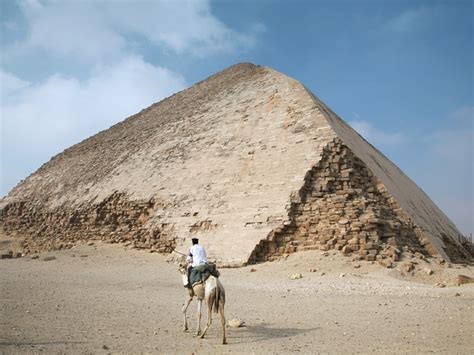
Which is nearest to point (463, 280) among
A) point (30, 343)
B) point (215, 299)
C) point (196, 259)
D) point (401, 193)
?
point (401, 193)

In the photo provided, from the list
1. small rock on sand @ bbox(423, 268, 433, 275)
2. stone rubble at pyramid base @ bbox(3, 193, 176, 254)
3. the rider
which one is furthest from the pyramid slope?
the rider

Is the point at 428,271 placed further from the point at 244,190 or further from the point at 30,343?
the point at 30,343

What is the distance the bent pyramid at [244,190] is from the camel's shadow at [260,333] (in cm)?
671

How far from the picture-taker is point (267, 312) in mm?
7586

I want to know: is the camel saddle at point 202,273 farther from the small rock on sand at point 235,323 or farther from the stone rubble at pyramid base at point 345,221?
the stone rubble at pyramid base at point 345,221

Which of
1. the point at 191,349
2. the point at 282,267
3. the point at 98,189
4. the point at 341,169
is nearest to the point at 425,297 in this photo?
the point at 282,267

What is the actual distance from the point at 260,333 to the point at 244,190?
9488 mm

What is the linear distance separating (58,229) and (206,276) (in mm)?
19189

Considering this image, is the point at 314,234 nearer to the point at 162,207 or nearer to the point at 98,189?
the point at 162,207

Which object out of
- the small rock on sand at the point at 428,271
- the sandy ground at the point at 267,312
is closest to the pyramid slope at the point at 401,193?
the small rock on sand at the point at 428,271

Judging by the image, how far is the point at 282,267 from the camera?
41.0ft

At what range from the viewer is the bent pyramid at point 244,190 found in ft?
44.3

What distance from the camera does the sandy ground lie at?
5309mm

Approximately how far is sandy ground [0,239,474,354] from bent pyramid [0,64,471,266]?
110 cm
